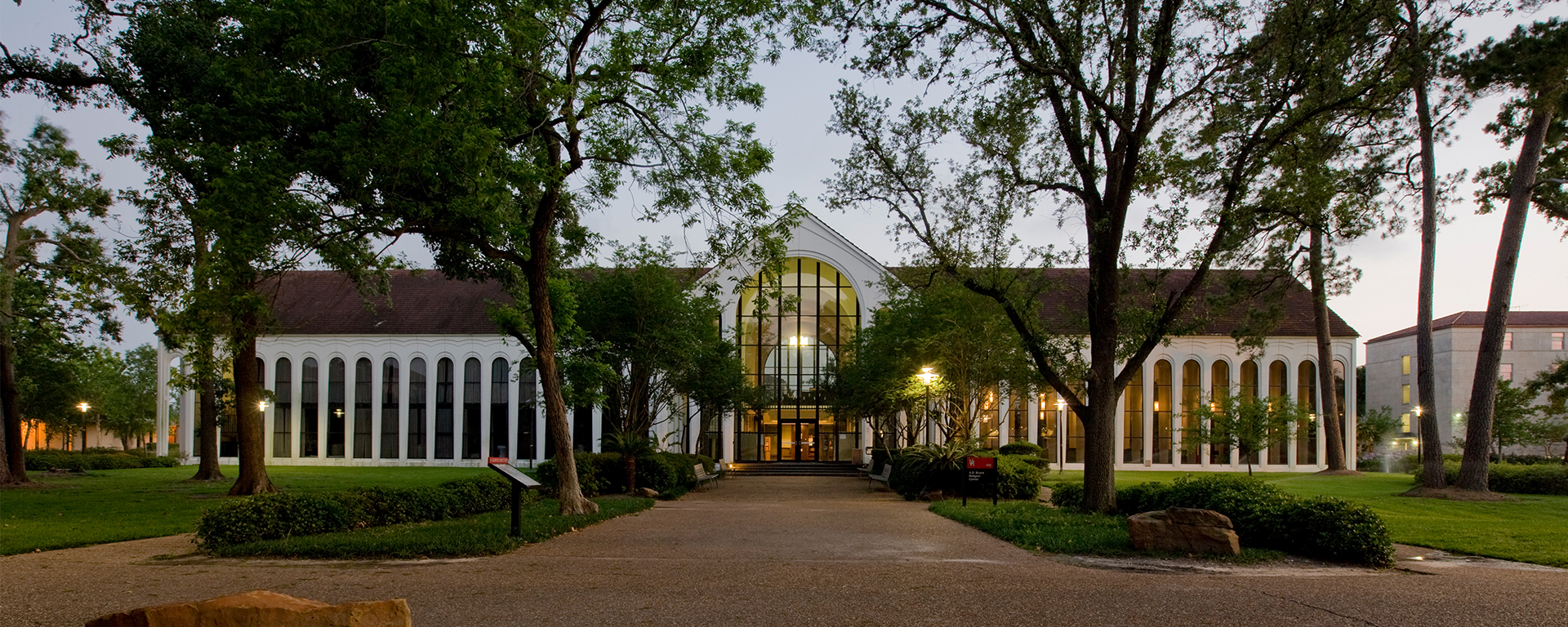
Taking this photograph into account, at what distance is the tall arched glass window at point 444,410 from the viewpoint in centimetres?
4325

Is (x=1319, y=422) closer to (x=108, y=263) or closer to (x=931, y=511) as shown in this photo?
(x=931, y=511)

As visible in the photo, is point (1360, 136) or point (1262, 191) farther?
point (1360, 136)

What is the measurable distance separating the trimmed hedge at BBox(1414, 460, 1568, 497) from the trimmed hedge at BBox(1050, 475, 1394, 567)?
13.5 m

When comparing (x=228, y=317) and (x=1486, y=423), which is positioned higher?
(x=228, y=317)

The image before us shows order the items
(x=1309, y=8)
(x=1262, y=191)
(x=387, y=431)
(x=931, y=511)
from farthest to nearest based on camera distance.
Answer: (x=387, y=431)
(x=931, y=511)
(x=1262, y=191)
(x=1309, y=8)

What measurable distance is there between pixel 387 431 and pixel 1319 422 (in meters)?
43.9

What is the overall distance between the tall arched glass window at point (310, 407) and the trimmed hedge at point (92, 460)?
519 centimetres

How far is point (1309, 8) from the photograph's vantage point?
1298 cm

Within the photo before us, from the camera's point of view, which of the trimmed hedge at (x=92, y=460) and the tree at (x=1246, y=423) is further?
the trimmed hedge at (x=92, y=460)

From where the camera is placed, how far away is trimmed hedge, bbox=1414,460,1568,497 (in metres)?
22.1

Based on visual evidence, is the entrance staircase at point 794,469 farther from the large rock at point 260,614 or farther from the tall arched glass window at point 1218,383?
the large rock at point 260,614

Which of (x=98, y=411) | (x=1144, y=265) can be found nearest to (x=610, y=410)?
(x=1144, y=265)

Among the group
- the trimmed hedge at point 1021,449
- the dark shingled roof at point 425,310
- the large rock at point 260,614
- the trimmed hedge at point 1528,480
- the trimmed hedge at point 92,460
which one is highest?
the dark shingled roof at point 425,310

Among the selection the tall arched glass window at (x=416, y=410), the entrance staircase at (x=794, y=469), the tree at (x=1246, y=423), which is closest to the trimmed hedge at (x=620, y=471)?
the entrance staircase at (x=794, y=469)
